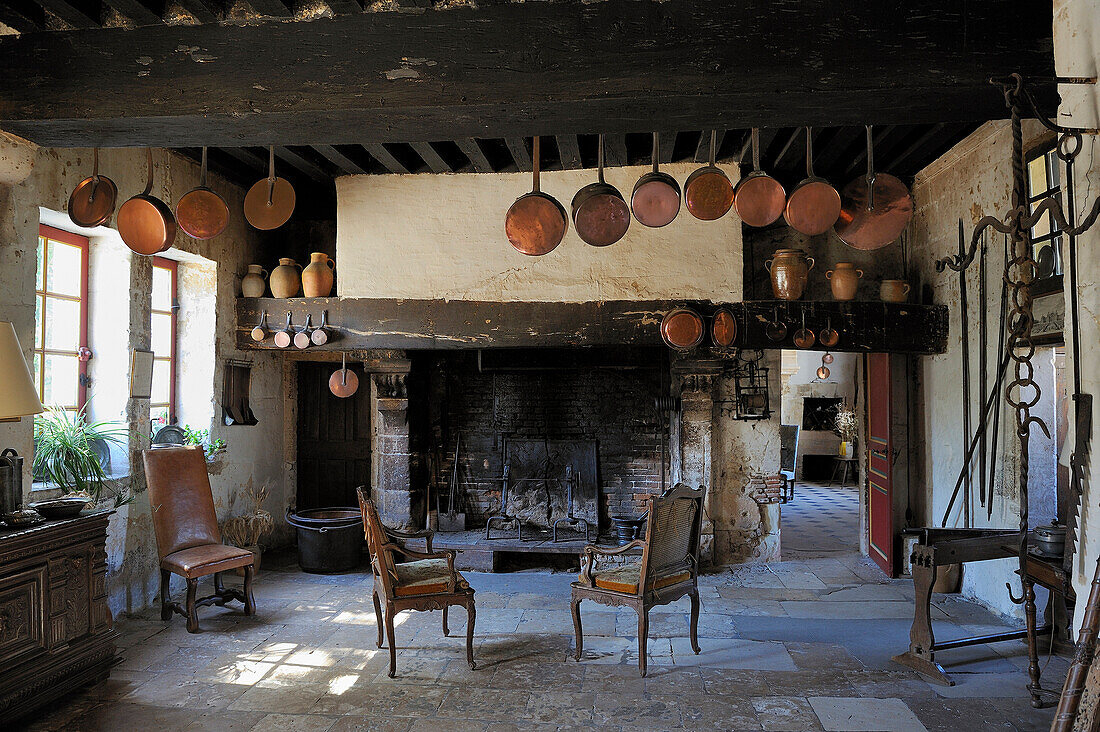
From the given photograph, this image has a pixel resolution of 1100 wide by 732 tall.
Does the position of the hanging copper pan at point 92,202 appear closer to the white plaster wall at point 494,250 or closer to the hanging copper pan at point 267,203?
the hanging copper pan at point 267,203

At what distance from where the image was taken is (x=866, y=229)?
296 centimetres

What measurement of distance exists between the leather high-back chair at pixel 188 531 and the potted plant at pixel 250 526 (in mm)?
658

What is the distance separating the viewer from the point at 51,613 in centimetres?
328

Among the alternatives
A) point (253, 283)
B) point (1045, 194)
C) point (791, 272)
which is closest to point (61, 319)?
point (253, 283)

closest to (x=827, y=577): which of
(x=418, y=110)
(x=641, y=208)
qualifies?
(x=641, y=208)

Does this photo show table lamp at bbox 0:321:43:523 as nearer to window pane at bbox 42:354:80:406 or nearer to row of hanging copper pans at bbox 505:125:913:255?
window pane at bbox 42:354:80:406

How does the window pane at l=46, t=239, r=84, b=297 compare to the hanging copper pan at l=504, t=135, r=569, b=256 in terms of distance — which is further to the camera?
the window pane at l=46, t=239, r=84, b=297

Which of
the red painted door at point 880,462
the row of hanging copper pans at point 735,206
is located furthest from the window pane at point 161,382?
the red painted door at point 880,462

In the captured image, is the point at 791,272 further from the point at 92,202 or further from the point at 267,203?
the point at 92,202

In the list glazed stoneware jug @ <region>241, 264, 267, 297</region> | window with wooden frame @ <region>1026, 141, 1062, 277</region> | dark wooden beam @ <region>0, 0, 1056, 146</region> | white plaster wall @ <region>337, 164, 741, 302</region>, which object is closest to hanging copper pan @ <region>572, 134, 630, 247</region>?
dark wooden beam @ <region>0, 0, 1056, 146</region>

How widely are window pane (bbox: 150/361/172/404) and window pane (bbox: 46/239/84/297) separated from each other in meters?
0.88

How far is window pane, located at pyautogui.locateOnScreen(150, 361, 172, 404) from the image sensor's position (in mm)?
5414

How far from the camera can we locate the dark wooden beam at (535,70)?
2.51 m

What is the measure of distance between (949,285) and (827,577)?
2.56 meters
